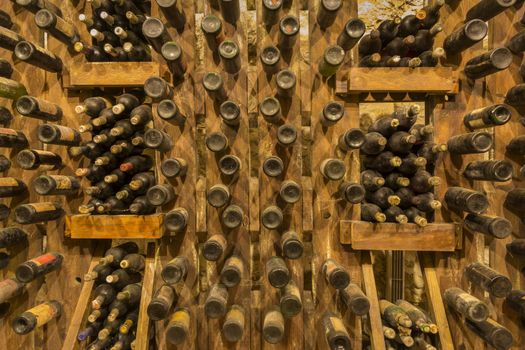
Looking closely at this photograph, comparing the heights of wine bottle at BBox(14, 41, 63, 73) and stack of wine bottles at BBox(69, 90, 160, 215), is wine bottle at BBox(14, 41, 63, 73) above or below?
above

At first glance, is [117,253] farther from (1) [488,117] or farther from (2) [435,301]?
(1) [488,117]

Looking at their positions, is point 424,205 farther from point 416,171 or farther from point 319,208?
point 319,208

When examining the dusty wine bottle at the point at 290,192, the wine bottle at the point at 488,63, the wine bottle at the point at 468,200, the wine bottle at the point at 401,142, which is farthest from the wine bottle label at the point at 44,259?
the wine bottle at the point at 488,63

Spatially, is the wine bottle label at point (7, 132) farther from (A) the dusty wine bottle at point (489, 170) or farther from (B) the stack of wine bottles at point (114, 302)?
(A) the dusty wine bottle at point (489, 170)

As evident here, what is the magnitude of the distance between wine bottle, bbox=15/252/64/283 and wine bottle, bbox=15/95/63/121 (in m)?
0.66

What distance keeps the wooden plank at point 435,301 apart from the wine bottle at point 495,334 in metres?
0.13

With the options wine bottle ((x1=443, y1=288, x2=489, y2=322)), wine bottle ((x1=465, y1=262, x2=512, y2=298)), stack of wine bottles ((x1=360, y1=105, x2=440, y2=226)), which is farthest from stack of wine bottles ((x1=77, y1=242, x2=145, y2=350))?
wine bottle ((x1=465, y1=262, x2=512, y2=298))

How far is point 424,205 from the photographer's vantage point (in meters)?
1.29

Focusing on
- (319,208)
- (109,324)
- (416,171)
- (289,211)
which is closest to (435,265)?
(416,171)

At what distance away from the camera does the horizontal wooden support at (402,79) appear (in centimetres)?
136

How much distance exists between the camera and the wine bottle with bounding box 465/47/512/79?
122cm

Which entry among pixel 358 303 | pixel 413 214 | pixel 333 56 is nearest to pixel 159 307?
pixel 358 303

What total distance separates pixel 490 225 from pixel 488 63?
0.69 m

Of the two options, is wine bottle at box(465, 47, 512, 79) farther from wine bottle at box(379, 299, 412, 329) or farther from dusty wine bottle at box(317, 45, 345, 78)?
wine bottle at box(379, 299, 412, 329)
